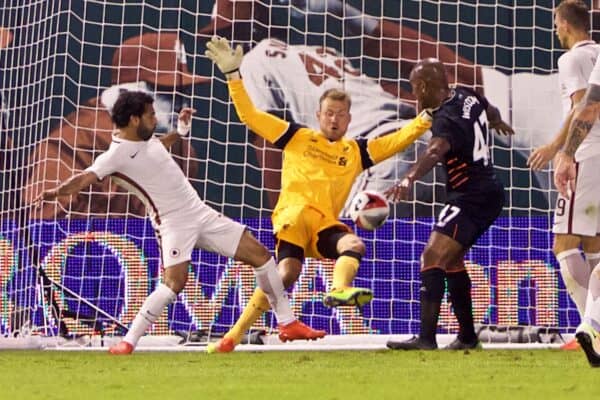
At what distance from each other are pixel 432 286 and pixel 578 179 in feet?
3.43

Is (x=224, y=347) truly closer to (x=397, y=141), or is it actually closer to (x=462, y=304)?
(x=462, y=304)

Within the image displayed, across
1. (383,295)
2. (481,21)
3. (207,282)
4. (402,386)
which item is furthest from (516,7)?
(402,386)

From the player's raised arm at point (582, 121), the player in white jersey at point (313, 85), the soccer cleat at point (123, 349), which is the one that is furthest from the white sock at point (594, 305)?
the player in white jersey at point (313, 85)

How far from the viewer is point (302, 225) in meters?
A: 7.06

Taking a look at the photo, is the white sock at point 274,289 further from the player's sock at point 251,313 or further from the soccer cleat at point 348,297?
the soccer cleat at point 348,297

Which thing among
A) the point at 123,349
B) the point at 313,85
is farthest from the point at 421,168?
the point at 313,85

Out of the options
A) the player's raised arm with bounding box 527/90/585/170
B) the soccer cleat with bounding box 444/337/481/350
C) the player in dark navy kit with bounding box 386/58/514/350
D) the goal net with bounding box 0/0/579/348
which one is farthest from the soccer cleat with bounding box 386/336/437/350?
the goal net with bounding box 0/0/579/348

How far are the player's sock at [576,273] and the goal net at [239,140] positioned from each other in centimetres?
225

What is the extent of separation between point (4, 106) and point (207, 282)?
2.31 meters

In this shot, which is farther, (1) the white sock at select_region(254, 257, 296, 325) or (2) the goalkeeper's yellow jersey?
(2) the goalkeeper's yellow jersey

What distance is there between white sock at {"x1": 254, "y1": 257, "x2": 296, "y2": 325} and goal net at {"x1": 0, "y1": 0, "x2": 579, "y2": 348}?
5.86ft

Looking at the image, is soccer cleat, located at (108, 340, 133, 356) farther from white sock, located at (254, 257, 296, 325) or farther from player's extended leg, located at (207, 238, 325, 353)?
white sock, located at (254, 257, 296, 325)

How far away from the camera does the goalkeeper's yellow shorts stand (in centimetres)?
705

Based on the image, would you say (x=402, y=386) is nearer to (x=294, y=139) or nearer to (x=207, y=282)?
(x=294, y=139)
